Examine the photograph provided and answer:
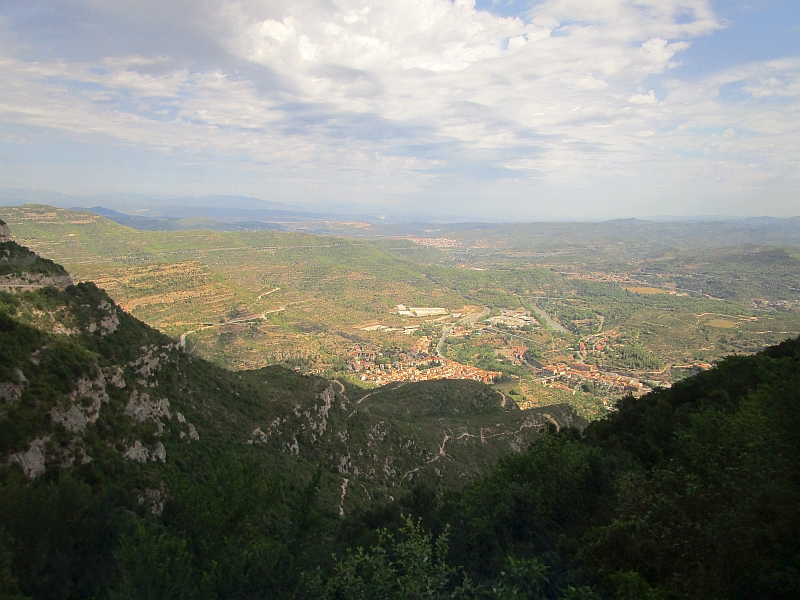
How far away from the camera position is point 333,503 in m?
27.2

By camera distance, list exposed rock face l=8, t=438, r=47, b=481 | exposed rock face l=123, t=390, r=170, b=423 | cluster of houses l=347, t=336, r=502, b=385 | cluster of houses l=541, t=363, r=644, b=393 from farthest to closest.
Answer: cluster of houses l=347, t=336, r=502, b=385 < cluster of houses l=541, t=363, r=644, b=393 < exposed rock face l=123, t=390, r=170, b=423 < exposed rock face l=8, t=438, r=47, b=481

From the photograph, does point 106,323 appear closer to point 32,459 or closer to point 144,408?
point 144,408

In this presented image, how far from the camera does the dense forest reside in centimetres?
1032

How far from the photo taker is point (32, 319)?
23234 millimetres

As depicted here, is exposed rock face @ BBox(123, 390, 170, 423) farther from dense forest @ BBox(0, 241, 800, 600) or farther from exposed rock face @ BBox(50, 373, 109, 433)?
exposed rock face @ BBox(50, 373, 109, 433)

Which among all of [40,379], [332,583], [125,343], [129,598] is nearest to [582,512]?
[332,583]

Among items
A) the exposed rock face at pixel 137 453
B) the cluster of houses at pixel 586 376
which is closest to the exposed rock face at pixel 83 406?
the exposed rock face at pixel 137 453

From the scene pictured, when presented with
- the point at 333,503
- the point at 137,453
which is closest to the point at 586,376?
the point at 333,503

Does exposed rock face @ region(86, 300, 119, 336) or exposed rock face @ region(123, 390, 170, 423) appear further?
exposed rock face @ region(86, 300, 119, 336)

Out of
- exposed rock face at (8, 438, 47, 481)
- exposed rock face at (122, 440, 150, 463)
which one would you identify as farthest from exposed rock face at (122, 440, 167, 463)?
exposed rock face at (8, 438, 47, 481)

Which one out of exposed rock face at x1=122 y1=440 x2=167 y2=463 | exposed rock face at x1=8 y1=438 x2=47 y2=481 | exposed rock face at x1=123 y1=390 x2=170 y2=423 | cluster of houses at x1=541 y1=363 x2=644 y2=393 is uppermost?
exposed rock face at x1=8 y1=438 x2=47 y2=481

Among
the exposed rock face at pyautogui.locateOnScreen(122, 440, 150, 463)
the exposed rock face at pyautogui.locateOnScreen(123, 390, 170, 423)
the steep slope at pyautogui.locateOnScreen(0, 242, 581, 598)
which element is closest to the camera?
the steep slope at pyautogui.locateOnScreen(0, 242, 581, 598)

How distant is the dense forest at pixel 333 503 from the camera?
10.3 metres

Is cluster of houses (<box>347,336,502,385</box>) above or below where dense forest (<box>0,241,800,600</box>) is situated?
below
